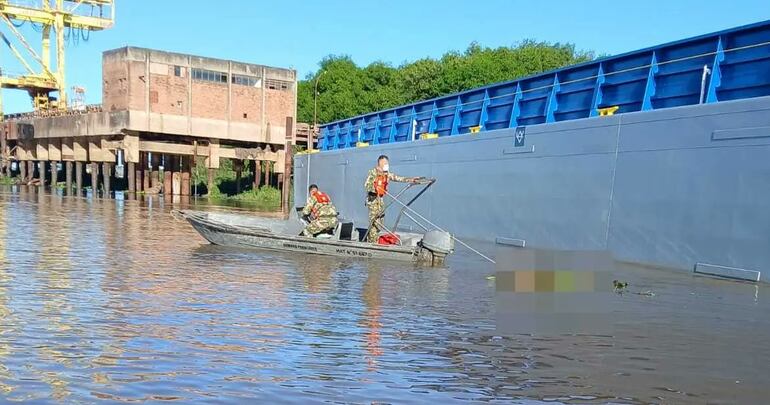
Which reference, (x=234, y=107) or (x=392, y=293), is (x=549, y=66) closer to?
(x=234, y=107)

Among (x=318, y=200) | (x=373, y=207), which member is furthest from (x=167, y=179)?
(x=373, y=207)

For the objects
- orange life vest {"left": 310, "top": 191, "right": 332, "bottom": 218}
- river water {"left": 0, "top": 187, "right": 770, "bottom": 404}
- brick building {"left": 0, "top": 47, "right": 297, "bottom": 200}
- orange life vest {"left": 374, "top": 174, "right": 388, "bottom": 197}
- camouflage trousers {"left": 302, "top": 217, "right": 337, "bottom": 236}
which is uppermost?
brick building {"left": 0, "top": 47, "right": 297, "bottom": 200}

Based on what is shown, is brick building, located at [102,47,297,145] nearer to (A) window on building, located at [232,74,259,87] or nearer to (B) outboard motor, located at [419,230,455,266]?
(A) window on building, located at [232,74,259,87]

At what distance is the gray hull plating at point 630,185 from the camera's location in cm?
966

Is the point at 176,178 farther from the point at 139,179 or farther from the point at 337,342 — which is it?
the point at 337,342

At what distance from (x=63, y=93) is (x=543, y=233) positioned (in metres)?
58.8

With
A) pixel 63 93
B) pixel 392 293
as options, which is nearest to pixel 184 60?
pixel 63 93

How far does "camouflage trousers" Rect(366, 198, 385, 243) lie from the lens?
12.6 metres

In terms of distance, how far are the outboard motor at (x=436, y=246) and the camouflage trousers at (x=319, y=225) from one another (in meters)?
2.03

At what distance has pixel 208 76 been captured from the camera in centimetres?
4619

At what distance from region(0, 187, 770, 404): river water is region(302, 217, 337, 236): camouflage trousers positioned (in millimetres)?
2215

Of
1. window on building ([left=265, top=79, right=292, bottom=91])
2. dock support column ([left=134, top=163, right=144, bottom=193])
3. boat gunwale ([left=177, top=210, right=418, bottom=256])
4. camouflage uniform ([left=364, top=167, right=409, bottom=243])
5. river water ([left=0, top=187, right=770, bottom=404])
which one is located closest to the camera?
river water ([left=0, top=187, right=770, bottom=404])

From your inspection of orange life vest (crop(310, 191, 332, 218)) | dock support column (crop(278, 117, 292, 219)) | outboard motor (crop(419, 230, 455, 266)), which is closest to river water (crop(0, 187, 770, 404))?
outboard motor (crop(419, 230, 455, 266))

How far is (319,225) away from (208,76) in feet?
119
